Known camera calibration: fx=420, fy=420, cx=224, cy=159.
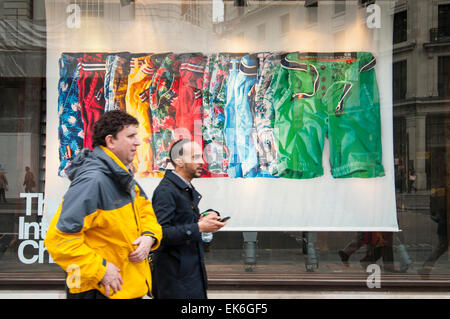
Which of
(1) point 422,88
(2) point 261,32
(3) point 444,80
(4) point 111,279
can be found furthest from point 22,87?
(3) point 444,80

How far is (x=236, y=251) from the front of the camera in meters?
4.93

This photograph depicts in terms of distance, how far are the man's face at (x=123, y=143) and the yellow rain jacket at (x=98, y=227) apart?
41 millimetres

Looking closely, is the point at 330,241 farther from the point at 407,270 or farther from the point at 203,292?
the point at 203,292

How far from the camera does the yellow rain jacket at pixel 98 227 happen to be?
6.54 feet

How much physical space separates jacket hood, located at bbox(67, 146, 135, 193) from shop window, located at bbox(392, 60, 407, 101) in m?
3.84

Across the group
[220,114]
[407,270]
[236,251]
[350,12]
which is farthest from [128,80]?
[407,270]

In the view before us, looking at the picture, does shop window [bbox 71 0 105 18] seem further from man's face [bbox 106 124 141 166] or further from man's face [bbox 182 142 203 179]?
man's face [bbox 106 124 141 166]

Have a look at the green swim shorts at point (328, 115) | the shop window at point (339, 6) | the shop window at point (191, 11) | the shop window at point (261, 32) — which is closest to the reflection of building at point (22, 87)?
the shop window at point (191, 11)

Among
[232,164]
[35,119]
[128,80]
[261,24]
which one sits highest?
[261,24]

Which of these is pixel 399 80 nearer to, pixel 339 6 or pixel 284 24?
pixel 339 6
